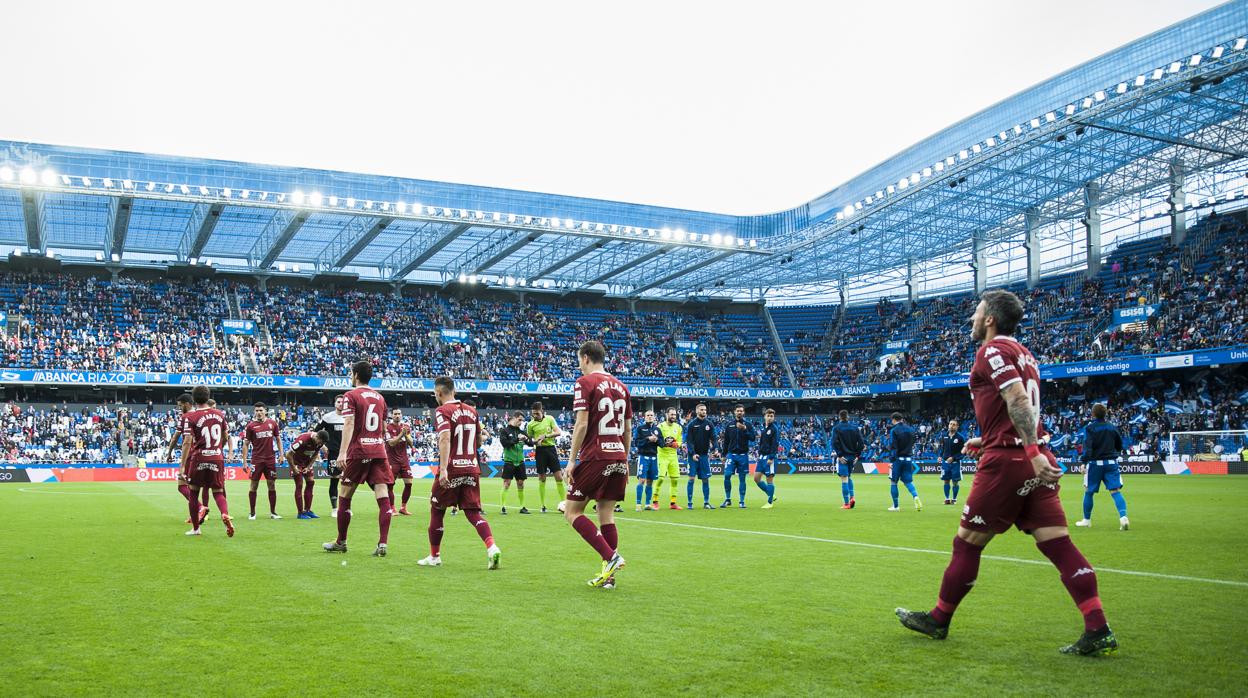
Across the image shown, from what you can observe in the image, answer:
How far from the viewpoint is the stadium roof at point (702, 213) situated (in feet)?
120

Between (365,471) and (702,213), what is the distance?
45180mm

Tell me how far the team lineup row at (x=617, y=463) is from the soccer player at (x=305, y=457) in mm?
31

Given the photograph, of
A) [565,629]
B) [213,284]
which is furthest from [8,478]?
[565,629]

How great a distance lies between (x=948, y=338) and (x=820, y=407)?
11.2 metres

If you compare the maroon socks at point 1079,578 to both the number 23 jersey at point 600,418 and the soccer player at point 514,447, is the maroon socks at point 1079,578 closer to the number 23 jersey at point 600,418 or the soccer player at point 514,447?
the number 23 jersey at point 600,418

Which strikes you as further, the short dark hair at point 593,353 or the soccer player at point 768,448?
the soccer player at point 768,448

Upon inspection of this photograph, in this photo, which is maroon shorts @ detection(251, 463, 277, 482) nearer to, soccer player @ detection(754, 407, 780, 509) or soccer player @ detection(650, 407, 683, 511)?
soccer player @ detection(650, 407, 683, 511)

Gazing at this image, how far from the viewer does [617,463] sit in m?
8.32

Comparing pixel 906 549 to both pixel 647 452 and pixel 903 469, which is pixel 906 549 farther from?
pixel 647 452

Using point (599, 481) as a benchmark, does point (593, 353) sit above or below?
above

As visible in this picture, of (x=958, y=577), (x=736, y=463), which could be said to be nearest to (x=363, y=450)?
(x=958, y=577)

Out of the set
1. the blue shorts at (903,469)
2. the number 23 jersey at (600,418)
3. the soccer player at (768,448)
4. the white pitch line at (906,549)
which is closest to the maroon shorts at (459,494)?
the number 23 jersey at (600,418)

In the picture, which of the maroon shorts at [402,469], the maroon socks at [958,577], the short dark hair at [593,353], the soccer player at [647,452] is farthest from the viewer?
the soccer player at [647,452]

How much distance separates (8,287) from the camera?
47.1 m
